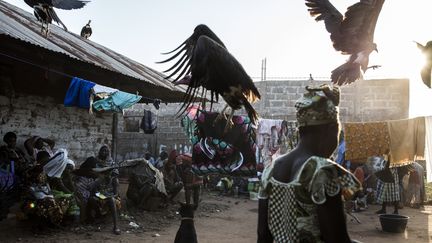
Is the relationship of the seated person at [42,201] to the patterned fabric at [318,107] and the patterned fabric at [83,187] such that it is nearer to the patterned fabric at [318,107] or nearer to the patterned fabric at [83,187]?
the patterned fabric at [83,187]

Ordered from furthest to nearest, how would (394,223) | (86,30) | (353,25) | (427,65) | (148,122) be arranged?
(86,30)
(148,122)
(394,223)
(353,25)
(427,65)

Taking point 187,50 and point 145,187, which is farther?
point 145,187

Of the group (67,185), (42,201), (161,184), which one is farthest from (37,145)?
(161,184)

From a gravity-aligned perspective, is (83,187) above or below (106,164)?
below

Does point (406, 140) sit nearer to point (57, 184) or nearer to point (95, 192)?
point (95, 192)

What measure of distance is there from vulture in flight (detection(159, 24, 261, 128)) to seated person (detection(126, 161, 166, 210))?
5358mm

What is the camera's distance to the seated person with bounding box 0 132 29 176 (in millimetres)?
7164

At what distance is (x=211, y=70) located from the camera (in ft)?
11.5

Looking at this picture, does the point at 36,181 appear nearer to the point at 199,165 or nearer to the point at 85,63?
the point at 85,63

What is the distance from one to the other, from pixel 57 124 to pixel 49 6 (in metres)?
3.36

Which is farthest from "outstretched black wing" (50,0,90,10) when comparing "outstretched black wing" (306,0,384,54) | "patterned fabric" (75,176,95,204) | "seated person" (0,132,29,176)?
"outstretched black wing" (306,0,384,54)

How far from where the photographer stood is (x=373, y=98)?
13773mm

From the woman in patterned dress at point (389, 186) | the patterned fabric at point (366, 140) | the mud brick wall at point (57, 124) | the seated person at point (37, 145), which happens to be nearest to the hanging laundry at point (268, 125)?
the patterned fabric at point (366, 140)

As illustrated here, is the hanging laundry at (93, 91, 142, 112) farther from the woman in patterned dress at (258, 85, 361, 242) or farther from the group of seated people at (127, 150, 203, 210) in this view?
the woman in patterned dress at (258, 85, 361, 242)
